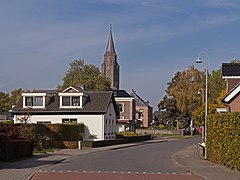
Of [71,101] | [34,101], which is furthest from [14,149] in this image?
[34,101]

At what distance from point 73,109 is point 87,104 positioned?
5.56 feet

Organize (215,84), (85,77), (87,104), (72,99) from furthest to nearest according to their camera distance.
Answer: (85,77), (215,84), (72,99), (87,104)

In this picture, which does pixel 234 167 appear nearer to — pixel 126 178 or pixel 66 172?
pixel 126 178

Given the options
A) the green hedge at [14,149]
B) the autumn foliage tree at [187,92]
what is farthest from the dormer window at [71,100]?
the autumn foliage tree at [187,92]

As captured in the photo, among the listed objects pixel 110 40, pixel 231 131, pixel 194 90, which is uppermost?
pixel 110 40

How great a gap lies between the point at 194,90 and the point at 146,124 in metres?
27.5

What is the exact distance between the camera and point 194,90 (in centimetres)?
9569

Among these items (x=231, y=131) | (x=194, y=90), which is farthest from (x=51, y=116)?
(x=194, y=90)

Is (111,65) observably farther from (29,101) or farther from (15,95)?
(29,101)

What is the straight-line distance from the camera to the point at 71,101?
57.6 meters

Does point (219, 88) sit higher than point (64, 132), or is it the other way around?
point (219, 88)

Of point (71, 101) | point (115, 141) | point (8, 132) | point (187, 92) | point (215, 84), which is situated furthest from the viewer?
point (215, 84)

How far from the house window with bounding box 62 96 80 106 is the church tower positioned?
118 meters

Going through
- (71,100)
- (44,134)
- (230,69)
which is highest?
(230,69)
